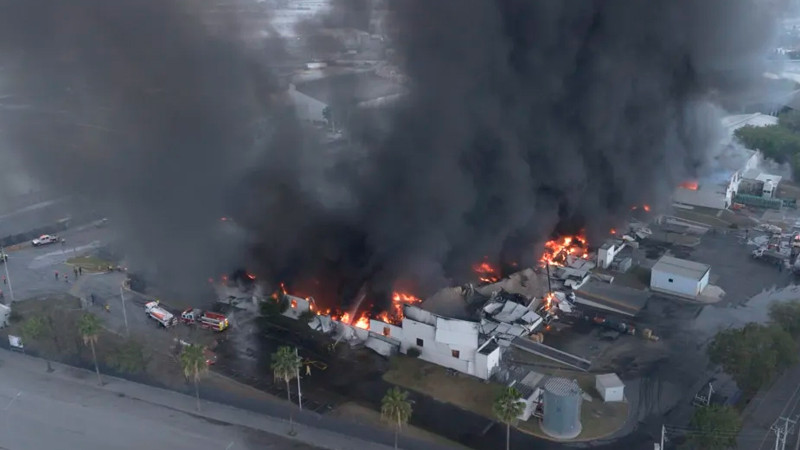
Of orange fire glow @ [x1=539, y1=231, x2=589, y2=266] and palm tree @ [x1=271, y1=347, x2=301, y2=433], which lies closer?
palm tree @ [x1=271, y1=347, x2=301, y2=433]

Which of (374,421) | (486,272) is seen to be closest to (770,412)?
(374,421)

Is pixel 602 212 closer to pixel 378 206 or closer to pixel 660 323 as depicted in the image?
pixel 660 323

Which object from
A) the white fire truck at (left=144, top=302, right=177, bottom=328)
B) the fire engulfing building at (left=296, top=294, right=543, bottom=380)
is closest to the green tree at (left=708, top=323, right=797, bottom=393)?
the fire engulfing building at (left=296, top=294, right=543, bottom=380)

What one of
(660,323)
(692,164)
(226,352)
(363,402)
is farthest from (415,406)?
(692,164)

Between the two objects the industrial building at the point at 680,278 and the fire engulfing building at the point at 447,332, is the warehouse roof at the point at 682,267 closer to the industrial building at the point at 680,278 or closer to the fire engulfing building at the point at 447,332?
the industrial building at the point at 680,278

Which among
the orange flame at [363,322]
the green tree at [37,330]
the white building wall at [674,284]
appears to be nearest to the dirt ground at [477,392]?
the orange flame at [363,322]

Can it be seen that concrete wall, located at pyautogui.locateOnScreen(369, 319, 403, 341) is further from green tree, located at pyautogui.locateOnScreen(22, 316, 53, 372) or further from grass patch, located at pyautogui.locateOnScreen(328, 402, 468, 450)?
green tree, located at pyautogui.locateOnScreen(22, 316, 53, 372)
